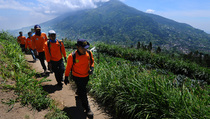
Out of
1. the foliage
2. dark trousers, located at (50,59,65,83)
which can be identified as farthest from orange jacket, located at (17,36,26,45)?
dark trousers, located at (50,59,65,83)

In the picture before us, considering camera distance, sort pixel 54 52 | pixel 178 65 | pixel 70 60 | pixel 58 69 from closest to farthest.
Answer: pixel 70 60, pixel 54 52, pixel 58 69, pixel 178 65

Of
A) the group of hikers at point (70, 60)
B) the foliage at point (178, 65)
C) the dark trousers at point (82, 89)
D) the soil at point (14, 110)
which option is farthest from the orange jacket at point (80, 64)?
the foliage at point (178, 65)

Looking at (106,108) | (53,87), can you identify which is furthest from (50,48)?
(106,108)

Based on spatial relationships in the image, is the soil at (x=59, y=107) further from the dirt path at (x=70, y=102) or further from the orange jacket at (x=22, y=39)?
the orange jacket at (x=22, y=39)

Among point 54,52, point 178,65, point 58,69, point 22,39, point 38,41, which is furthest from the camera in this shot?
point 178,65

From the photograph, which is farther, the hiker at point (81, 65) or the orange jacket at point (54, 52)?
the orange jacket at point (54, 52)

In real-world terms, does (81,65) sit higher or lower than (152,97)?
higher

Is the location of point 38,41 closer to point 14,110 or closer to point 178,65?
point 14,110

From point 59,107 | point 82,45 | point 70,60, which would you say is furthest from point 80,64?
point 59,107

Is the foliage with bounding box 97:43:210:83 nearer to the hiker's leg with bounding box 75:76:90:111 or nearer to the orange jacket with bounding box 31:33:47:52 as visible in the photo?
the orange jacket with bounding box 31:33:47:52

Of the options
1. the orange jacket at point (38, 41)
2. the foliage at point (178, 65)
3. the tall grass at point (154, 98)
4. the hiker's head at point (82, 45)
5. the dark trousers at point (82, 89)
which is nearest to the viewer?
the tall grass at point (154, 98)

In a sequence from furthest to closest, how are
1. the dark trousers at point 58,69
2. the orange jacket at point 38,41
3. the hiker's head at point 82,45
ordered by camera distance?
the orange jacket at point 38,41
the dark trousers at point 58,69
the hiker's head at point 82,45

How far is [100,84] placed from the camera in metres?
3.74

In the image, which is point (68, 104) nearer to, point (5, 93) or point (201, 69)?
point (5, 93)
